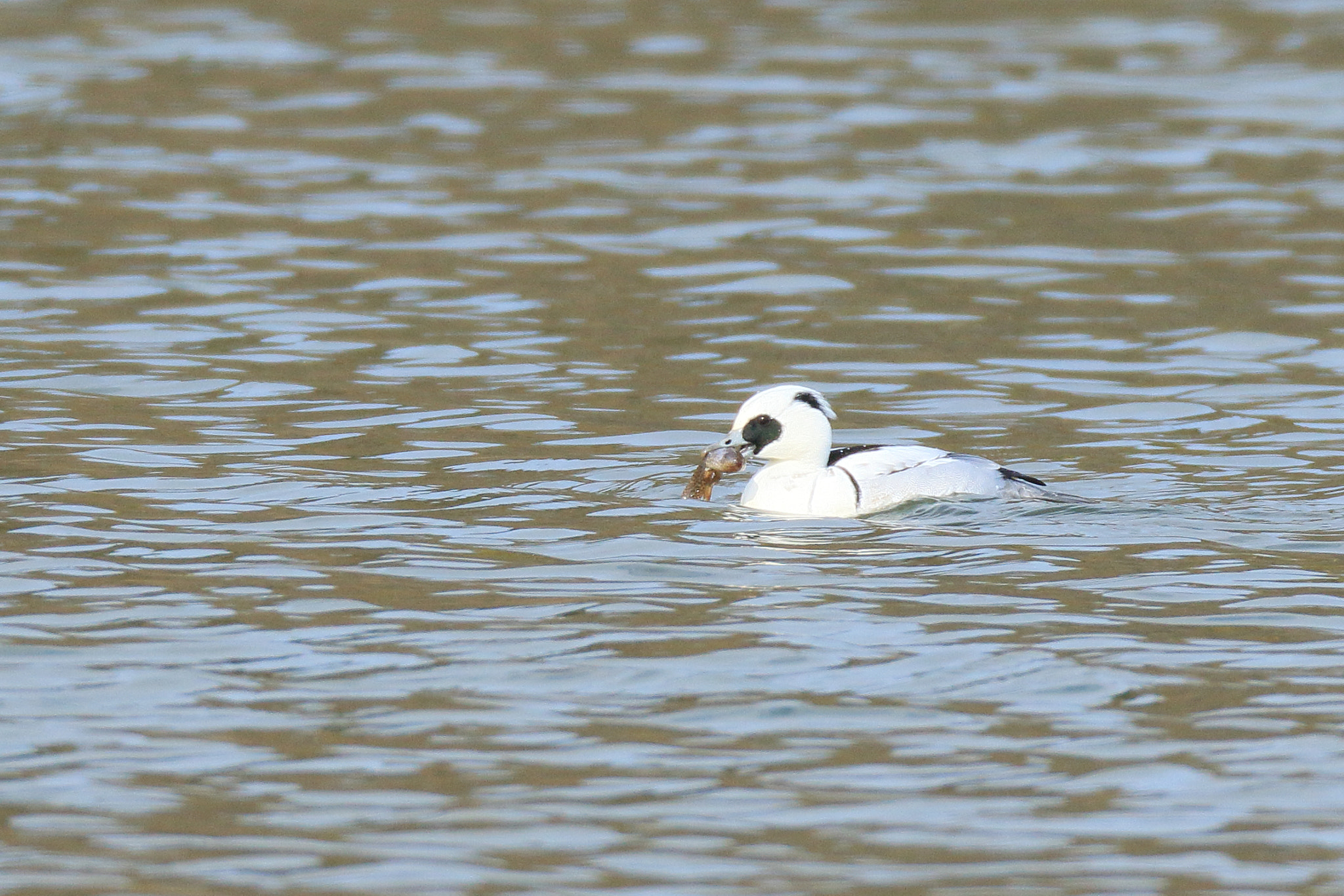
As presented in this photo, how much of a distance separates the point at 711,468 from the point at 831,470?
0.59m

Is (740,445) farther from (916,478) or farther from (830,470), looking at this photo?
(916,478)

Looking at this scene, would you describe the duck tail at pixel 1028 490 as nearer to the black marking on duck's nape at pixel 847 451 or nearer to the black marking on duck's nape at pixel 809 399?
the black marking on duck's nape at pixel 847 451

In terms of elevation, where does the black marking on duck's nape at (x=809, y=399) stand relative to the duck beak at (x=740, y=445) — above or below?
above

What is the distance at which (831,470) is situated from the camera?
10453 millimetres

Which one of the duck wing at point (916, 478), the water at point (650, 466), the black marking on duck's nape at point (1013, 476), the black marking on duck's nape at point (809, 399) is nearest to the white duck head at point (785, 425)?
the black marking on duck's nape at point (809, 399)

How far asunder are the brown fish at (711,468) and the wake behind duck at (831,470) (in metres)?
0.05

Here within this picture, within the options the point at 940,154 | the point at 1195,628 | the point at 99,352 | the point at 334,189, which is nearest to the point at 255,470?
the point at 99,352

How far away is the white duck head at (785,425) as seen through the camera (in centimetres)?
1044

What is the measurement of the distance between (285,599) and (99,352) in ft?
18.8

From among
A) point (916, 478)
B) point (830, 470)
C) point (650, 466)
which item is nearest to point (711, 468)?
point (830, 470)

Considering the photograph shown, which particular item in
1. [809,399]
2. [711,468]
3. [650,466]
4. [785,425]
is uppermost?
[809,399]

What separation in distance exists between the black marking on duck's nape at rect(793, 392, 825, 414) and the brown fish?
15.5 inches

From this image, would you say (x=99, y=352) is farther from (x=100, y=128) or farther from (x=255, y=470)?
(x=100, y=128)

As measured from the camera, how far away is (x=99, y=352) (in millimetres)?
13906
